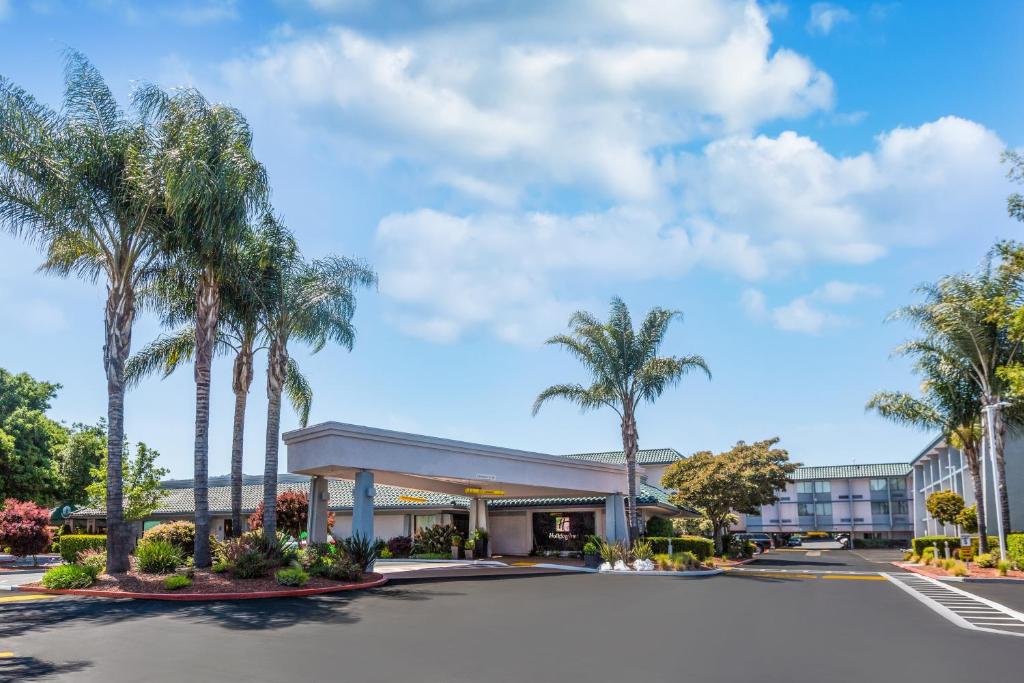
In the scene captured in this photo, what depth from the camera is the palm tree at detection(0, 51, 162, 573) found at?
20906 millimetres

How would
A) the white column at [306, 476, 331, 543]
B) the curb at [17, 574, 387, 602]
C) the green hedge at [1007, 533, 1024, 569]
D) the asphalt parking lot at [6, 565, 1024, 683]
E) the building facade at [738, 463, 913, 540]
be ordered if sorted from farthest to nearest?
the building facade at [738, 463, 913, 540] → the green hedge at [1007, 533, 1024, 569] → the white column at [306, 476, 331, 543] → the curb at [17, 574, 387, 602] → the asphalt parking lot at [6, 565, 1024, 683]

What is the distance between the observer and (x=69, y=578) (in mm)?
19625

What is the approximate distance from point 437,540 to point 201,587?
66.5ft

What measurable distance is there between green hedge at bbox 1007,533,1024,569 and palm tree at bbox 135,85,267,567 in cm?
2848

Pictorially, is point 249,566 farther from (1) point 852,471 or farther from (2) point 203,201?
(1) point 852,471

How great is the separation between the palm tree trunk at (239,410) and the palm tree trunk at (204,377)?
3.08 meters

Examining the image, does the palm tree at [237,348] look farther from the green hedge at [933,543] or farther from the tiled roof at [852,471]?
the tiled roof at [852,471]

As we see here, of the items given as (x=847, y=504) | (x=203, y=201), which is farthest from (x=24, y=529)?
(x=847, y=504)

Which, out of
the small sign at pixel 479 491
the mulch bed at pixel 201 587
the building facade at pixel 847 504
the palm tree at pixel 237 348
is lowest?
the building facade at pixel 847 504

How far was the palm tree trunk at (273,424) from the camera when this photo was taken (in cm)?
2411

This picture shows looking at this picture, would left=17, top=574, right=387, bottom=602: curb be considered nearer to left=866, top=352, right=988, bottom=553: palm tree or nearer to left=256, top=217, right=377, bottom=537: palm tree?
left=256, top=217, right=377, bottom=537: palm tree

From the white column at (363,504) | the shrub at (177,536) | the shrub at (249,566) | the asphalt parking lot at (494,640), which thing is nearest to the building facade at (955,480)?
the asphalt parking lot at (494,640)

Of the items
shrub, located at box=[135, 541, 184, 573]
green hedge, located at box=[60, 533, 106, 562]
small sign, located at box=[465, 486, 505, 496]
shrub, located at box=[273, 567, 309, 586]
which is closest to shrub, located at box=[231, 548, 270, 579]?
shrub, located at box=[273, 567, 309, 586]

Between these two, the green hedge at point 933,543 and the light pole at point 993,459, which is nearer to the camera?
the light pole at point 993,459
